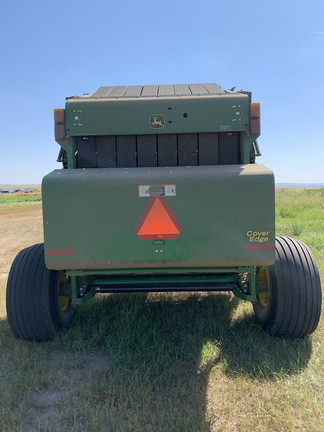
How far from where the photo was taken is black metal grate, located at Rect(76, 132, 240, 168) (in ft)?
10.2

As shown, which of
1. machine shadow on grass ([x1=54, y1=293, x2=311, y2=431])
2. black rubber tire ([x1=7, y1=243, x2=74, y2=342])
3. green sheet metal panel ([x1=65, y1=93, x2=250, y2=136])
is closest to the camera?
machine shadow on grass ([x1=54, y1=293, x2=311, y2=431])

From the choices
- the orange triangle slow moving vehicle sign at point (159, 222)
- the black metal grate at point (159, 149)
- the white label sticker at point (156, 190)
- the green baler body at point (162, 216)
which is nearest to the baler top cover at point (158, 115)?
the black metal grate at point (159, 149)

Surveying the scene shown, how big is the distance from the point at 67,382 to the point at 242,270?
1657 mm

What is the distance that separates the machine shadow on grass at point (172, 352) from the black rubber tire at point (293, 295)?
0.47 feet

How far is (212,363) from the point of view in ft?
8.96

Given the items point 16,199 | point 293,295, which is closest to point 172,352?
point 293,295

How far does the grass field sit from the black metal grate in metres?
1.71

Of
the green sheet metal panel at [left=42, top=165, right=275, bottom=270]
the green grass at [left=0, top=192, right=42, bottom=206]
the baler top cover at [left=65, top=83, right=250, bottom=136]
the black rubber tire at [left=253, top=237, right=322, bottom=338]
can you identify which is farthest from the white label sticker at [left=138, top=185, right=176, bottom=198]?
the green grass at [left=0, top=192, right=42, bottom=206]

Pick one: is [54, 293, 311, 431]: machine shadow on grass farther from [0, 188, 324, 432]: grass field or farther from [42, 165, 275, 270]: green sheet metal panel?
[42, 165, 275, 270]: green sheet metal panel

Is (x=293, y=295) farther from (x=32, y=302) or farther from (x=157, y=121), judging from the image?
(x=32, y=302)

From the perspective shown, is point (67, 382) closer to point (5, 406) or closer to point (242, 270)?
point (5, 406)

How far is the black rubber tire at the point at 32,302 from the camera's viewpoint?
3.00 metres

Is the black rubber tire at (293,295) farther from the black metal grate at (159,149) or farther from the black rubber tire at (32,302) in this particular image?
the black rubber tire at (32,302)

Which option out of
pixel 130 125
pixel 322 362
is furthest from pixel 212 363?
pixel 130 125
